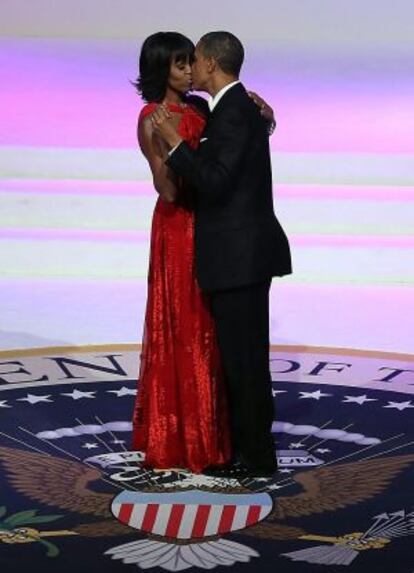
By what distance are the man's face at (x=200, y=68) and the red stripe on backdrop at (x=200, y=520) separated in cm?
108

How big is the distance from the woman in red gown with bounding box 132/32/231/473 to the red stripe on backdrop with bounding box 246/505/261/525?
13.3 inches

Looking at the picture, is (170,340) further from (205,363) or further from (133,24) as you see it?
(133,24)

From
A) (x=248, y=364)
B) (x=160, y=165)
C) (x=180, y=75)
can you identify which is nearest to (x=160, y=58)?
(x=180, y=75)

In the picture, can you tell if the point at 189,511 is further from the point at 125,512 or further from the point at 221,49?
the point at 221,49

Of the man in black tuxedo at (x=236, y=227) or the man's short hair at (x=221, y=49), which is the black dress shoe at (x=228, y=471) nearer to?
the man in black tuxedo at (x=236, y=227)

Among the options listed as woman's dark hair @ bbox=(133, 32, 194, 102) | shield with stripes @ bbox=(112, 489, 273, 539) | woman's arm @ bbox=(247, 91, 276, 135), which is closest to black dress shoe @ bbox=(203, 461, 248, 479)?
shield with stripes @ bbox=(112, 489, 273, 539)

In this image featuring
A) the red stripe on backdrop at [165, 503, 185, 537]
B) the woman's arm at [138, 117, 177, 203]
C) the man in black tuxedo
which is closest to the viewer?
the red stripe on backdrop at [165, 503, 185, 537]

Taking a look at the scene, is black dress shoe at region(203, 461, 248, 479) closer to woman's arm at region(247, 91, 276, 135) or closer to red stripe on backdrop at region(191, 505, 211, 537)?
red stripe on backdrop at region(191, 505, 211, 537)

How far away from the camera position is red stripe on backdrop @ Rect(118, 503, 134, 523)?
2.83 metres

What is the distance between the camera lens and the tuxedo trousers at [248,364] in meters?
3.12

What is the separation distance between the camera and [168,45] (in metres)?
3.12

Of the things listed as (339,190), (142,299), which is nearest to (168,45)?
(142,299)

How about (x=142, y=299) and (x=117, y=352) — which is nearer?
(x=117, y=352)

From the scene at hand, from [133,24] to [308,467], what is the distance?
8732 mm
